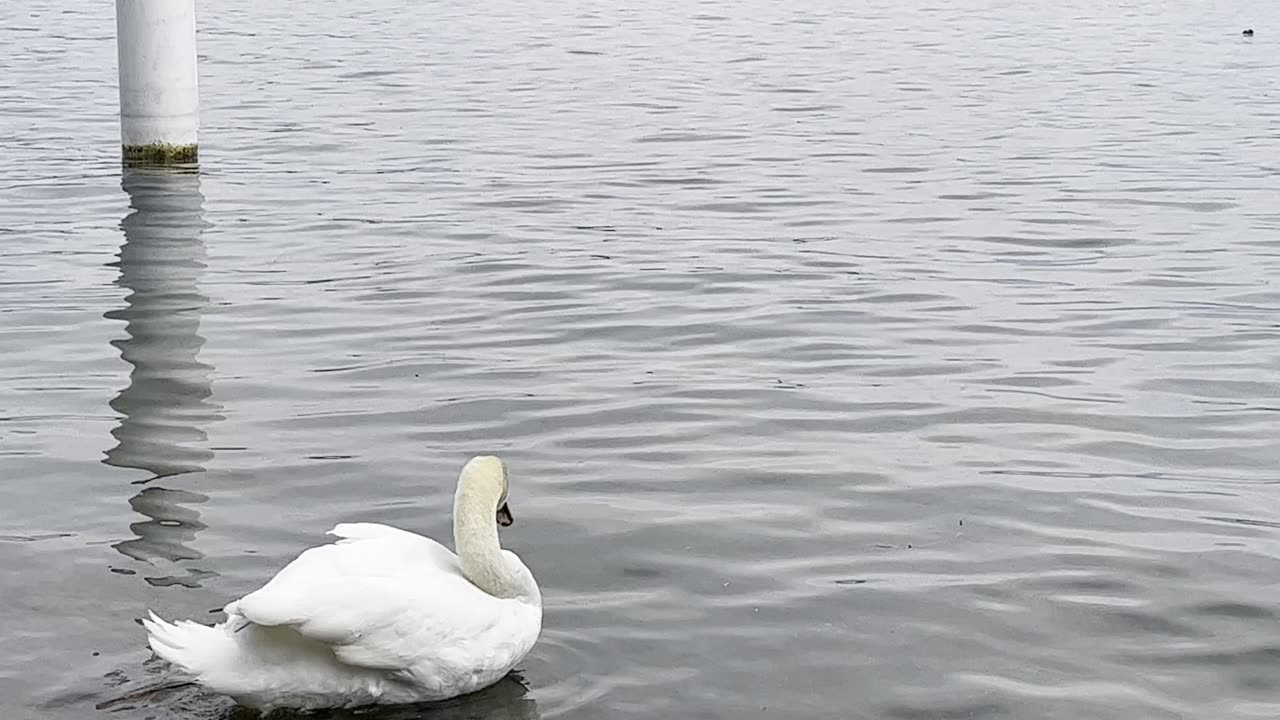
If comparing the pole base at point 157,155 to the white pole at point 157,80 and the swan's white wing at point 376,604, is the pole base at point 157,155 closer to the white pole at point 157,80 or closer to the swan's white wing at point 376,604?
the white pole at point 157,80

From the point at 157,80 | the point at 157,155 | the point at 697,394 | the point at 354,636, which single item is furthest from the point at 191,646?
the point at 157,155

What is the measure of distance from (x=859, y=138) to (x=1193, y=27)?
14.6m

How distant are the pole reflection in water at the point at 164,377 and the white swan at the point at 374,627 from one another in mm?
1257

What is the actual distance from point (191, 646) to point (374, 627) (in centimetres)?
46

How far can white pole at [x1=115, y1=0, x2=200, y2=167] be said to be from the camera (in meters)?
13.6

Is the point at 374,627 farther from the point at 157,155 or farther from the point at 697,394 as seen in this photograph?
the point at 157,155

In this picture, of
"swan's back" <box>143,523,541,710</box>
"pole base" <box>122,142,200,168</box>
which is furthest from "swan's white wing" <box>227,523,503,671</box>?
"pole base" <box>122,142,200,168</box>

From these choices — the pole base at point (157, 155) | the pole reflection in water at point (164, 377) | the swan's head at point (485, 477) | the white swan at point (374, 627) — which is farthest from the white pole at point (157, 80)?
the white swan at point (374, 627)

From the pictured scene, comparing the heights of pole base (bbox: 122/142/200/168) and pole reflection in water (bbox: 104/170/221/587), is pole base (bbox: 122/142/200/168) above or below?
above

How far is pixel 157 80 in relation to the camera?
1373 centimetres

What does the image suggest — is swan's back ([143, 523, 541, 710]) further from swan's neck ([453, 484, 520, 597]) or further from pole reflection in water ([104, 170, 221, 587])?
pole reflection in water ([104, 170, 221, 587])

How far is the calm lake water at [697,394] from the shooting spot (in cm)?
577

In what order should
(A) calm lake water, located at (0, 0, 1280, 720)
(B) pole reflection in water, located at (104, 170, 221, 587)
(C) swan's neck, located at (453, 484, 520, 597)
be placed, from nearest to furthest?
1. (C) swan's neck, located at (453, 484, 520, 597)
2. (A) calm lake water, located at (0, 0, 1280, 720)
3. (B) pole reflection in water, located at (104, 170, 221, 587)

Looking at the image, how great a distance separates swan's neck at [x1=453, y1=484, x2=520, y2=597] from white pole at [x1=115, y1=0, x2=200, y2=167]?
8.92 meters
